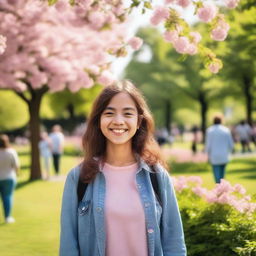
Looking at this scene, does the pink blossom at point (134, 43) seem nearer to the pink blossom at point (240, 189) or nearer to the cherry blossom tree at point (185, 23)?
the cherry blossom tree at point (185, 23)

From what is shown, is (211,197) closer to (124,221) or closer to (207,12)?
(207,12)

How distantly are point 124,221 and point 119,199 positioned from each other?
0.15m

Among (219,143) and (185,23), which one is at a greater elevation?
(185,23)

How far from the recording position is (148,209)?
11.0ft

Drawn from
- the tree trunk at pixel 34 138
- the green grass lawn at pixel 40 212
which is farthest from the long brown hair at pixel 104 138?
the tree trunk at pixel 34 138

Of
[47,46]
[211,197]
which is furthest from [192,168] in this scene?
[211,197]

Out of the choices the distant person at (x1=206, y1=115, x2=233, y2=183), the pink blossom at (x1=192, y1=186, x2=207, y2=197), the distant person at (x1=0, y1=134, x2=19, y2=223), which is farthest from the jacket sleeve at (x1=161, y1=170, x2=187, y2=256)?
the distant person at (x1=206, y1=115, x2=233, y2=183)

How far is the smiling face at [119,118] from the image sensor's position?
3471 millimetres

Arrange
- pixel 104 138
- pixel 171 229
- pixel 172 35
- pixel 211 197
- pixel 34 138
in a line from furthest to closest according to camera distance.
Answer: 1. pixel 34 138
2. pixel 211 197
3. pixel 172 35
4. pixel 104 138
5. pixel 171 229

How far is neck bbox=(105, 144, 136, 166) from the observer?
3564mm

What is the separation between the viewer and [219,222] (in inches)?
241

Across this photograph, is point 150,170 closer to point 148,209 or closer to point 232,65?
point 148,209

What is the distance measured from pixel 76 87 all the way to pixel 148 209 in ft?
42.4

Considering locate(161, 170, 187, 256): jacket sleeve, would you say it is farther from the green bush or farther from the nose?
the green bush
